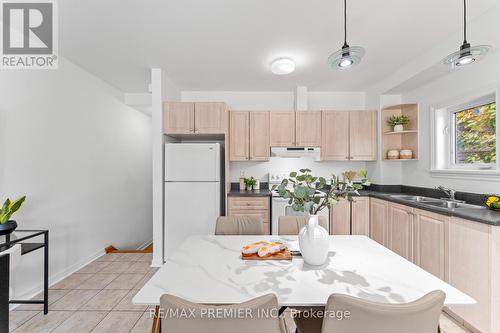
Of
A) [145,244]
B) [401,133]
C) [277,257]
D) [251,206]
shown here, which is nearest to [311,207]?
[277,257]

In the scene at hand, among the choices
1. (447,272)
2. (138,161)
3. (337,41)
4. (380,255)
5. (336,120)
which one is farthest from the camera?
(138,161)

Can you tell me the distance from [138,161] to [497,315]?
5219 mm

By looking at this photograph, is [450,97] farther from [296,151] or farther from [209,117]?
[209,117]

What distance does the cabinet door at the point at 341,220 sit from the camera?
3537 mm

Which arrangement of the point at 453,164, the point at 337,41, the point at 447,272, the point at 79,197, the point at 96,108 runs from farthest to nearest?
the point at 96,108 → the point at 79,197 → the point at 453,164 → the point at 337,41 → the point at 447,272

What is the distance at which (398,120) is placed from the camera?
11.4 feet

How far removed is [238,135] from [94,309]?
108 inches

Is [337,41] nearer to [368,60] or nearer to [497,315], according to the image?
[368,60]

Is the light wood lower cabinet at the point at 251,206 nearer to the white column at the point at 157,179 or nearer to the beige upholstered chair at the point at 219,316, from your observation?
the white column at the point at 157,179

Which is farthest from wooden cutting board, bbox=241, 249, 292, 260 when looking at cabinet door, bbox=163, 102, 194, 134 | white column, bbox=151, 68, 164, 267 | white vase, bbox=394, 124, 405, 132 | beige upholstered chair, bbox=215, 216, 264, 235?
white vase, bbox=394, 124, 405, 132

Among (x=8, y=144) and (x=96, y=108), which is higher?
(x=96, y=108)

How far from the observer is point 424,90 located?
127 inches

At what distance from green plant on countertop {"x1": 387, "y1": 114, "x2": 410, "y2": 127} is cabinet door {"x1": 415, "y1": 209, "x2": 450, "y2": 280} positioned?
1.56m

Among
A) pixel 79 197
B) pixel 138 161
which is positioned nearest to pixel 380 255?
pixel 79 197
